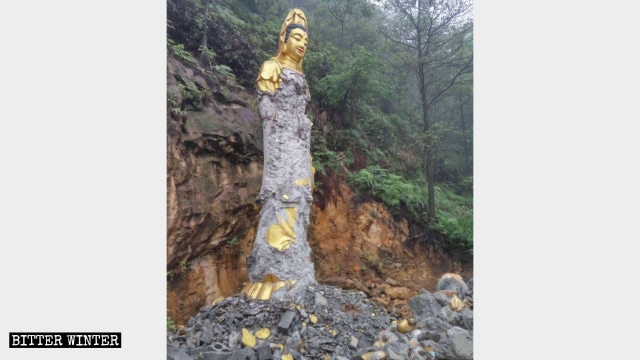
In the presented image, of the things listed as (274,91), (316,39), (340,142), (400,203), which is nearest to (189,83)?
(274,91)

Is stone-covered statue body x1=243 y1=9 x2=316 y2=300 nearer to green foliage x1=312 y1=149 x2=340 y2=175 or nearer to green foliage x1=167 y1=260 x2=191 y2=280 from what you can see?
green foliage x1=167 y1=260 x2=191 y2=280

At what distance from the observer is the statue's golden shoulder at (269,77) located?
4.75 metres

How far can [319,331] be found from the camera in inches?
149

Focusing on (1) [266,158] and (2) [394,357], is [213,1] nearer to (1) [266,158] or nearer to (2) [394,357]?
(1) [266,158]

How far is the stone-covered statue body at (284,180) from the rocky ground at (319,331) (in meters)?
0.29

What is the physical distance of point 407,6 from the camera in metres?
8.49

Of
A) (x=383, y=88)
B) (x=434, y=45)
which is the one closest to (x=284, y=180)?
(x=383, y=88)

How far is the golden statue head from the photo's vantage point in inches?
191

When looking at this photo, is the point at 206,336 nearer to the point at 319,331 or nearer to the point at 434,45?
the point at 319,331

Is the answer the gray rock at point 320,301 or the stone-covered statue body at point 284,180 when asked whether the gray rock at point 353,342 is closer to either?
the gray rock at point 320,301

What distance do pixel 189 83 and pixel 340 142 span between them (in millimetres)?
3655

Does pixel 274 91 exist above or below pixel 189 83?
below

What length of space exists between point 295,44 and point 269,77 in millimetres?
600

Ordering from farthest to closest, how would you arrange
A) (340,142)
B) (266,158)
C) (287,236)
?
(340,142) → (266,158) → (287,236)
